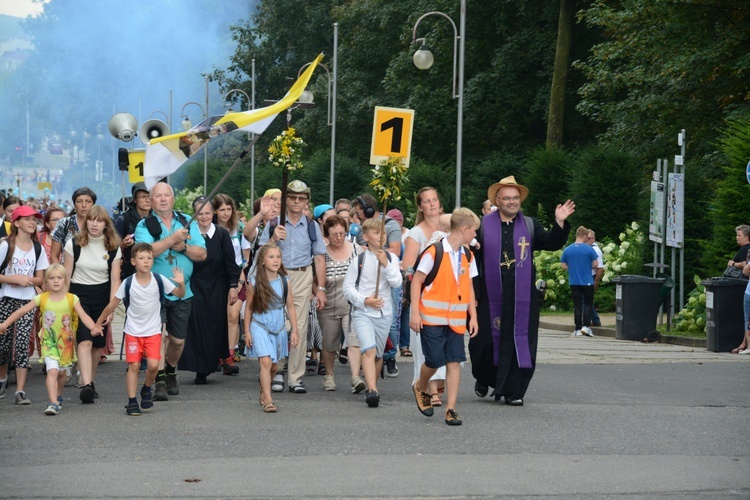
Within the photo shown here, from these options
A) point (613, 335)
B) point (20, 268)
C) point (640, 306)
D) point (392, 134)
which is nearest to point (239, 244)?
point (392, 134)

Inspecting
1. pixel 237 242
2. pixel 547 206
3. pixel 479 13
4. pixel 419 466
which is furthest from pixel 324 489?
pixel 479 13

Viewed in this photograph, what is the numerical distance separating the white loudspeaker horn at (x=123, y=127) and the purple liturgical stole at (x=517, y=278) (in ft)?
36.6

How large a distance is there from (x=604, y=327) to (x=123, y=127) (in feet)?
27.7

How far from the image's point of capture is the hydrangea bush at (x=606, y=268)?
85.4 feet

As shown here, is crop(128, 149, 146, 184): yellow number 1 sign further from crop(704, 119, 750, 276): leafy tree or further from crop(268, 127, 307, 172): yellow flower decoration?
crop(704, 119, 750, 276): leafy tree

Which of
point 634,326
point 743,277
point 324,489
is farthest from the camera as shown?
point 634,326

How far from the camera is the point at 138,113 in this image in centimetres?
13312

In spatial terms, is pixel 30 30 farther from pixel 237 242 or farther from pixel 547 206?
pixel 237 242

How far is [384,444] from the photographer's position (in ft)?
30.0

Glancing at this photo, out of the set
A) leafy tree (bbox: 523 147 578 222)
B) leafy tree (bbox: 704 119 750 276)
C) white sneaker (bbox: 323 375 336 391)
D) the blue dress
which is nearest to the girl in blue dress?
the blue dress

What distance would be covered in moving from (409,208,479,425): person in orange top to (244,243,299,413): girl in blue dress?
1.43 meters

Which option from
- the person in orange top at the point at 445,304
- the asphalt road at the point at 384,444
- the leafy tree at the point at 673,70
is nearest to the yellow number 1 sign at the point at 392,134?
the asphalt road at the point at 384,444

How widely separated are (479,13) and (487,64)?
1.98 meters

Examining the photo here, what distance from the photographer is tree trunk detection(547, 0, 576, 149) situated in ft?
118
